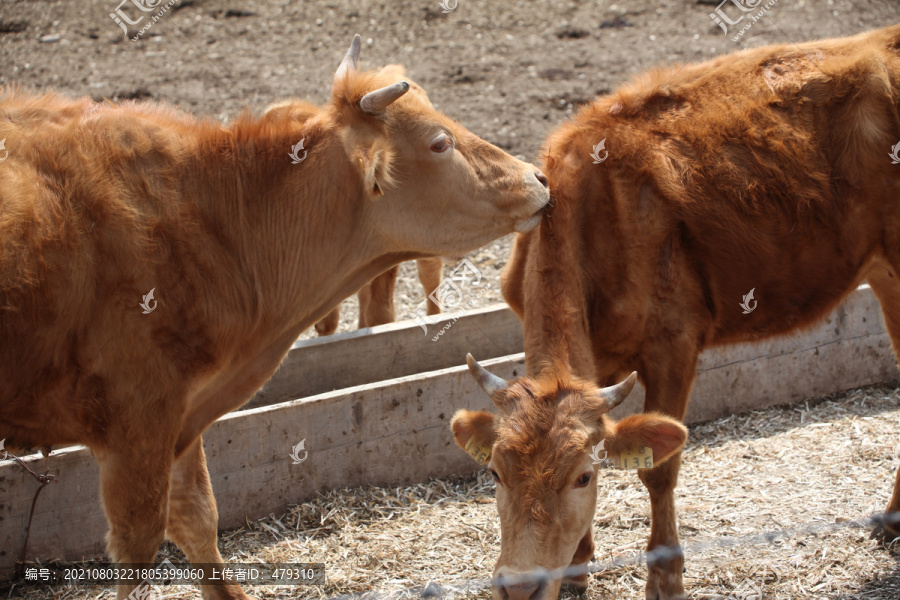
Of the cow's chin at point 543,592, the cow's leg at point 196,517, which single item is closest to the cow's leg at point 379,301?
the cow's leg at point 196,517

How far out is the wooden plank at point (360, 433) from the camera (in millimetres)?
4633

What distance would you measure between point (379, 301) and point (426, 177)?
2737mm

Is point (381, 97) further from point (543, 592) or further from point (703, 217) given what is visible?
point (543, 592)

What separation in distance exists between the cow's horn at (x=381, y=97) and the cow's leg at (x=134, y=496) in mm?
1865

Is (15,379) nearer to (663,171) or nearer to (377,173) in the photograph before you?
(377,173)

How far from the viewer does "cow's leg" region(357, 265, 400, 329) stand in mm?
6711

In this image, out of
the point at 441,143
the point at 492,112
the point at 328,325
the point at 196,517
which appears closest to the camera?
the point at 441,143

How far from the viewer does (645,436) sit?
3.73 metres

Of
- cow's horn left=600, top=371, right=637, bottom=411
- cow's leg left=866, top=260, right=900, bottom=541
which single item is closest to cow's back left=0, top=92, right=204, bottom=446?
cow's horn left=600, top=371, right=637, bottom=411

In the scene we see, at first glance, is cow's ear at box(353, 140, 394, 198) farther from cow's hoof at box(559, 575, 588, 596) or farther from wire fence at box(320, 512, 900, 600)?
cow's hoof at box(559, 575, 588, 596)

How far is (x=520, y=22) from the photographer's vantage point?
1286cm

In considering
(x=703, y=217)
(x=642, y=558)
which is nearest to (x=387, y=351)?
(x=642, y=558)

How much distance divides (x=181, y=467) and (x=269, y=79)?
7.80m

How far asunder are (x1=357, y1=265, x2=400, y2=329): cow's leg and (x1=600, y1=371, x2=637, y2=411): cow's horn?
332 cm
